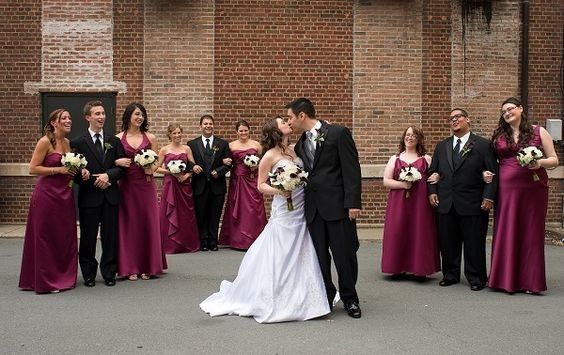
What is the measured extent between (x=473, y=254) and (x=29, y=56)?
9840 mm

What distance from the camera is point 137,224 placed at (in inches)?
354

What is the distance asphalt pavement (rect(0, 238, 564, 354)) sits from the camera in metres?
5.88

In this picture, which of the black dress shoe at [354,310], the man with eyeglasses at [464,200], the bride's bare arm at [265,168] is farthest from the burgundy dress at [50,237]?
the man with eyeglasses at [464,200]

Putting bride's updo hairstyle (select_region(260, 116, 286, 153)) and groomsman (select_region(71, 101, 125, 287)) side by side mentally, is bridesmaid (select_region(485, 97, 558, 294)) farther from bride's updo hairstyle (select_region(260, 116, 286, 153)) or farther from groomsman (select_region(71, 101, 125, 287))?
groomsman (select_region(71, 101, 125, 287))

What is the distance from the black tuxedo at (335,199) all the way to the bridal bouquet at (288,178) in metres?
0.23

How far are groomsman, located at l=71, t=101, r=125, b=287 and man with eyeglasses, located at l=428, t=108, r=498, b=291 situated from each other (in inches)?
157

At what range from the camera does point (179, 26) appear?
46.1 ft

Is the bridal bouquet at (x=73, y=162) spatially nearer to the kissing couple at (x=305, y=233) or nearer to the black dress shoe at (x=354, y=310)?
the kissing couple at (x=305, y=233)

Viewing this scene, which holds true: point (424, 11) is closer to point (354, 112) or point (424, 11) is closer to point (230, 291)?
point (354, 112)

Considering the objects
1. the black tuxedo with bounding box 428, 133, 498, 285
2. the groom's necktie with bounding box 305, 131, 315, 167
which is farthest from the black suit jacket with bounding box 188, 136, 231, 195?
the groom's necktie with bounding box 305, 131, 315, 167

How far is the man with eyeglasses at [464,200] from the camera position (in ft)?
27.6

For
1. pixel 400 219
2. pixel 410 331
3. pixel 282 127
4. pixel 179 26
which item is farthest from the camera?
pixel 179 26

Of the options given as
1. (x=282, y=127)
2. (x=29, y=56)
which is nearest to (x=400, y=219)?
(x=282, y=127)

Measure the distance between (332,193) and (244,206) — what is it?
5.08 m
